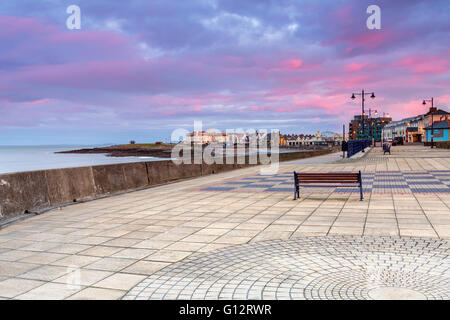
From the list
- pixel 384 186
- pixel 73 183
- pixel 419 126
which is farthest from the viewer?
pixel 419 126

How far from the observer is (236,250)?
5684 mm

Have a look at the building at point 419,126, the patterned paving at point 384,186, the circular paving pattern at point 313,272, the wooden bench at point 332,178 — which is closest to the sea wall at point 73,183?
the patterned paving at point 384,186

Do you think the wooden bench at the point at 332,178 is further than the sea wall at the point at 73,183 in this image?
Yes

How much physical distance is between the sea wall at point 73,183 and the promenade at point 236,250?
0.59 m

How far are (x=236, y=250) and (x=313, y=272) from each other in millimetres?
1394

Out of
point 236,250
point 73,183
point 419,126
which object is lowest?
point 236,250

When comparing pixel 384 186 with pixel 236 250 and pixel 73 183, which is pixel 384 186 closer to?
pixel 236 250

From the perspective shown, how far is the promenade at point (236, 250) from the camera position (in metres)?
4.14

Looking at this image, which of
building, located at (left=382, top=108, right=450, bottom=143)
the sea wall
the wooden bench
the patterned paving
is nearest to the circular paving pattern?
the wooden bench

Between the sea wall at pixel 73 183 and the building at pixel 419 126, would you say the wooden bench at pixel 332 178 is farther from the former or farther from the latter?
the building at pixel 419 126

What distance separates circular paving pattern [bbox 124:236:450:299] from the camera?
13.0 ft

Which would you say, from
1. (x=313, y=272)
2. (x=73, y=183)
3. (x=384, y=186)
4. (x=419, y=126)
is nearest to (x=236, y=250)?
(x=313, y=272)

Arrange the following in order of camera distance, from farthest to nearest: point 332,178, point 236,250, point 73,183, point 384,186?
point 384,186 → point 73,183 → point 332,178 → point 236,250
